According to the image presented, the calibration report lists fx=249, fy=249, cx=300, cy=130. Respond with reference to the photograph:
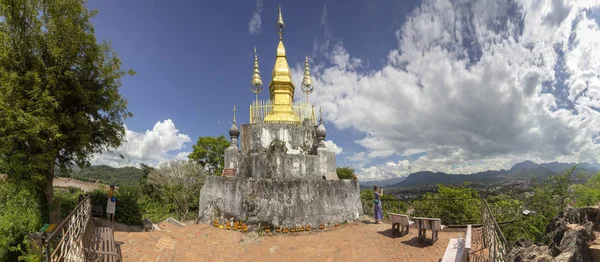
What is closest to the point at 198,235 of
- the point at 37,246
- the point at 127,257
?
the point at 127,257

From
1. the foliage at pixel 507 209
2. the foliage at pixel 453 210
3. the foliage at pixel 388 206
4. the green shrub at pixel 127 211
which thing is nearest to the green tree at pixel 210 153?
the green shrub at pixel 127 211

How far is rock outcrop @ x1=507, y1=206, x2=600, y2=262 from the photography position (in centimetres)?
360

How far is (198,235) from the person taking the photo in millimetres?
8328

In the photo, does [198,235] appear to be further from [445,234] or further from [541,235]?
[541,235]

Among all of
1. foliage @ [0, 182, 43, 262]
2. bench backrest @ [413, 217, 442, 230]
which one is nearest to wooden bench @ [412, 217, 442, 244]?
bench backrest @ [413, 217, 442, 230]

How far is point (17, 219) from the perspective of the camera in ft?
19.7

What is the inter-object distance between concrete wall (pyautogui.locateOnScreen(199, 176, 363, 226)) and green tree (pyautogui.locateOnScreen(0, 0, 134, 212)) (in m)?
4.66

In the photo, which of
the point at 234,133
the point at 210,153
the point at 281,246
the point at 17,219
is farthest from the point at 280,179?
the point at 210,153

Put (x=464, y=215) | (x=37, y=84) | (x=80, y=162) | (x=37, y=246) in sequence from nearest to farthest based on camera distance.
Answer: (x=37, y=246) < (x=37, y=84) < (x=80, y=162) < (x=464, y=215)

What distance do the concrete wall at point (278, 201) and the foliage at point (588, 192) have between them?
6881 mm

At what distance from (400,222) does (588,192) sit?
498cm

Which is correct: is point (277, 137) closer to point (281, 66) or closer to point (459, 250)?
point (281, 66)

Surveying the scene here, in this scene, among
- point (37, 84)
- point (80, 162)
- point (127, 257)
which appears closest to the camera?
point (127, 257)

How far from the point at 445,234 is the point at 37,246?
1114 cm
